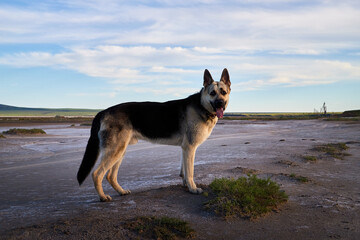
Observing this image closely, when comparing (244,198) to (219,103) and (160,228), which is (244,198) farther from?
(219,103)

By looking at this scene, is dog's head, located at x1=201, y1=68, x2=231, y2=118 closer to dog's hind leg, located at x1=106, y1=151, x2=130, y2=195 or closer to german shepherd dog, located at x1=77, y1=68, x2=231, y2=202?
german shepherd dog, located at x1=77, y1=68, x2=231, y2=202

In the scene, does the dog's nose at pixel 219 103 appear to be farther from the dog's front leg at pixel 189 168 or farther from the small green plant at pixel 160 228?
Result: the small green plant at pixel 160 228

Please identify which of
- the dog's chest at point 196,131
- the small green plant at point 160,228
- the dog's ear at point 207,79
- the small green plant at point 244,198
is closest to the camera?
the small green plant at point 160,228

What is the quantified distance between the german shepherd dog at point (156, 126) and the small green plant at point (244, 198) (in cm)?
64

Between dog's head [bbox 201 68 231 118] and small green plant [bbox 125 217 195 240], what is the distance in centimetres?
253

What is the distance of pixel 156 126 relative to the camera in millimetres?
6012

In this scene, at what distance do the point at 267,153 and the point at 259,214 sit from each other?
7177mm

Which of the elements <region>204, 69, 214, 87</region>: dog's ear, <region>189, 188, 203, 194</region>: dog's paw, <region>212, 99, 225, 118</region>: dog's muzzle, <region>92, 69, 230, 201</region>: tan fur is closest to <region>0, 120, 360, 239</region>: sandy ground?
<region>189, 188, 203, 194</region>: dog's paw

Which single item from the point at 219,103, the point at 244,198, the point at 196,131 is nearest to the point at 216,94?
the point at 219,103

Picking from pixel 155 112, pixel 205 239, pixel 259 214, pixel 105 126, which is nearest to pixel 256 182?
pixel 259 214

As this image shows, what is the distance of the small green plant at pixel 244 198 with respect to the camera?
14.9 feet

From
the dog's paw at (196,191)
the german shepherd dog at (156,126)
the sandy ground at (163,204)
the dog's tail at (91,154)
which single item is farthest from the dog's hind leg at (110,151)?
the dog's paw at (196,191)

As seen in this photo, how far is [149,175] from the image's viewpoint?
Result: 7.71 metres

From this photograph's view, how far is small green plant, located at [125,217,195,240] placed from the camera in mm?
3717
